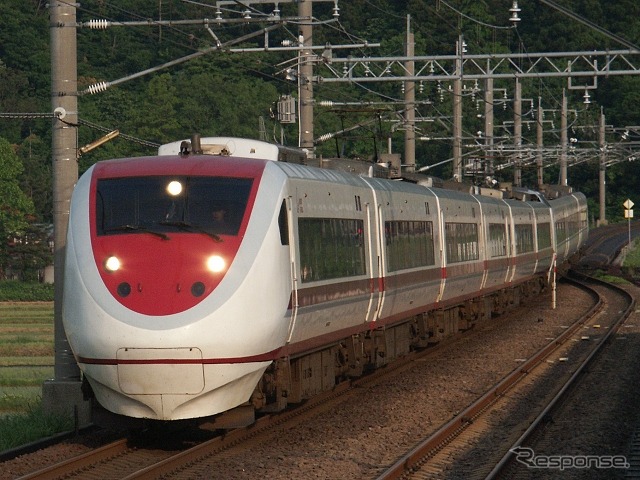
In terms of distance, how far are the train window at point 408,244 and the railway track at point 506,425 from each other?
7.29 feet

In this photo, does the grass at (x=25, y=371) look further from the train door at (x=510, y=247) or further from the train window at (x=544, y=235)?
the train window at (x=544, y=235)

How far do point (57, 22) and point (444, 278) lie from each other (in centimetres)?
991

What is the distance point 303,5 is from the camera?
83.4 feet

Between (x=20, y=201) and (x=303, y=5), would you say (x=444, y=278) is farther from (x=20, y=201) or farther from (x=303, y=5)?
(x=20, y=201)

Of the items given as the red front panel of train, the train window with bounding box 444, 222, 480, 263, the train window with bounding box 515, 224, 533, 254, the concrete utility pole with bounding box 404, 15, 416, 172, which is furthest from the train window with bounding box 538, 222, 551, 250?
the red front panel of train

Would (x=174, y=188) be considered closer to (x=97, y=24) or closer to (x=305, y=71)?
(x=97, y=24)

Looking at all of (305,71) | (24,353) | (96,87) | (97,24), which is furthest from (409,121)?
(96,87)

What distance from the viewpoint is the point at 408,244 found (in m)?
20.6

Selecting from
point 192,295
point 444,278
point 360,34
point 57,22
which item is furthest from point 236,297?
point 360,34

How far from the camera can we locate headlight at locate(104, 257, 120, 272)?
12.7 meters

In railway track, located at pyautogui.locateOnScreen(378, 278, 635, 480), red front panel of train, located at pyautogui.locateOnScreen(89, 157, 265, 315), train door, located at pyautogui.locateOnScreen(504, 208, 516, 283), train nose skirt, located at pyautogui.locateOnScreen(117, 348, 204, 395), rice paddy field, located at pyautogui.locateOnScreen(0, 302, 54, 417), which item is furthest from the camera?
train door, located at pyautogui.locateOnScreen(504, 208, 516, 283)

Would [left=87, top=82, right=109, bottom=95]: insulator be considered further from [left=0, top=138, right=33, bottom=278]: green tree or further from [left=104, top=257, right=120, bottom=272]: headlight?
[left=0, top=138, right=33, bottom=278]: green tree

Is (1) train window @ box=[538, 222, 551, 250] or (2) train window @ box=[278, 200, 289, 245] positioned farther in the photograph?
(1) train window @ box=[538, 222, 551, 250]

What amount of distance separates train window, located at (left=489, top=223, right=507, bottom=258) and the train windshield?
56.8 ft
